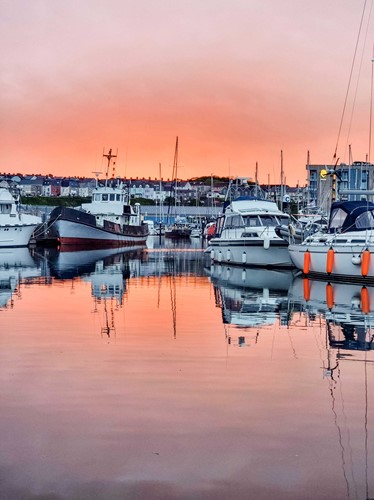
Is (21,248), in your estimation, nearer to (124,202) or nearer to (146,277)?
(124,202)

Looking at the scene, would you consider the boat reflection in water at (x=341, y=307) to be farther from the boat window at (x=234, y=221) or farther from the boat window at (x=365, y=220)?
the boat window at (x=234, y=221)

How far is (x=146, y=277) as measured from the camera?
30906 millimetres

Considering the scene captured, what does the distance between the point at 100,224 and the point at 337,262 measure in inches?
1692

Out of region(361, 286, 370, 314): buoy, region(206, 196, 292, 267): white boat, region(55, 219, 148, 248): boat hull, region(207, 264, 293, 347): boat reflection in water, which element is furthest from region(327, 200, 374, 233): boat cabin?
region(55, 219, 148, 248): boat hull

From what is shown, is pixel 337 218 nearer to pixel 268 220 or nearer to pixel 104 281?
pixel 268 220

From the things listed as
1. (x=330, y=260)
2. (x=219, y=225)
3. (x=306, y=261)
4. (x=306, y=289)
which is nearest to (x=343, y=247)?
(x=330, y=260)

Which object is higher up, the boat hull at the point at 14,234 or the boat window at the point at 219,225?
the boat window at the point at 219,225

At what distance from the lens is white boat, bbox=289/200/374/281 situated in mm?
26422

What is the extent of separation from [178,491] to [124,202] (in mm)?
70933

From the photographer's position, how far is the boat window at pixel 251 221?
37463mm

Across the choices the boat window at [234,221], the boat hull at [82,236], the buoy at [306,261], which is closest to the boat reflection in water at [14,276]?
the boat window at [234,221]

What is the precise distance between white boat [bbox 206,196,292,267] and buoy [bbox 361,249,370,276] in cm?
913

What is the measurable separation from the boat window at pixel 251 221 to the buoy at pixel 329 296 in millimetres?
11198

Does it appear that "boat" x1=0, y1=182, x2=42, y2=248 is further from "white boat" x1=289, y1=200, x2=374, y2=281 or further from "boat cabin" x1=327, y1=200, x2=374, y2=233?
"boat cabin" x1=327, y1=200, x2=374, y2=233
